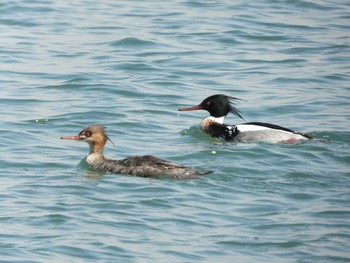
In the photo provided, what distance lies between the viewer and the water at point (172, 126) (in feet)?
36.9

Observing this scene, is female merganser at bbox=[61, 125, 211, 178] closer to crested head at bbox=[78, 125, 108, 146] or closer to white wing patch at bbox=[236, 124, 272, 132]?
crested head at bbox=[78, 125, 108, 146]

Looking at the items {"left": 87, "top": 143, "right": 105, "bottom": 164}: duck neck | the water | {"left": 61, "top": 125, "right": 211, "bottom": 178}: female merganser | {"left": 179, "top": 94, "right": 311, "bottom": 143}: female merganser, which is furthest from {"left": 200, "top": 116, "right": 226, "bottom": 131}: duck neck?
{"left": 87, "top": 143, "right": 105, "bottom": 164}: duck neck

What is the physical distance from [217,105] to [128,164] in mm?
3612

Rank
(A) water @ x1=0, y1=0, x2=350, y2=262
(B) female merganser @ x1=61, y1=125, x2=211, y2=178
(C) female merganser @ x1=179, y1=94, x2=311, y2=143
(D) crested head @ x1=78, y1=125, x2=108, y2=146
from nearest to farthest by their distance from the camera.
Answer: (A) water @ x1=0, y1=0, x2=350, y2=262
(B) female merganser @ x1=61, y1=125, x2=211, y2=178
(D) crested head @ x1=78, y1=125, x2=108, y2=146
(C) female merganser @ x1=179, y1=94, x2=311, y2=143

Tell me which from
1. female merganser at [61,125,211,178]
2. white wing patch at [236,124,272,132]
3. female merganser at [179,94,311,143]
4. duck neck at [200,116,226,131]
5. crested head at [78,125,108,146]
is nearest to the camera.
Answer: female merganser at [61,125,211,178]

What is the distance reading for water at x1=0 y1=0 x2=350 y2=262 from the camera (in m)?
11.3

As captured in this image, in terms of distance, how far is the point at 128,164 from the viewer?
13.6 m

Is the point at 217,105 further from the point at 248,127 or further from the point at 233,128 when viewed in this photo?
the point at 248,127

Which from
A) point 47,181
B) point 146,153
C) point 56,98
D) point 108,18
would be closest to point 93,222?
point 47,181

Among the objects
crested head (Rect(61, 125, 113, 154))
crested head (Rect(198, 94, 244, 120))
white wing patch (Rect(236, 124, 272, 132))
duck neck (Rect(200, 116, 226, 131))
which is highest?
crested head (Rect(61, 125, 113, 154))

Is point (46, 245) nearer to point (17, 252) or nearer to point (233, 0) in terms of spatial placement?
point (17, 252)

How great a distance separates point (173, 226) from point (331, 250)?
168 cm

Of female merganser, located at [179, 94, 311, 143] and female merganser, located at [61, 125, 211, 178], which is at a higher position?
female merganser, located at [61, 125, 211, 178]

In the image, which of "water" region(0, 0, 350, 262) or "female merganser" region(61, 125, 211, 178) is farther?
"female merganser" region(61, 125, 211, 178)
